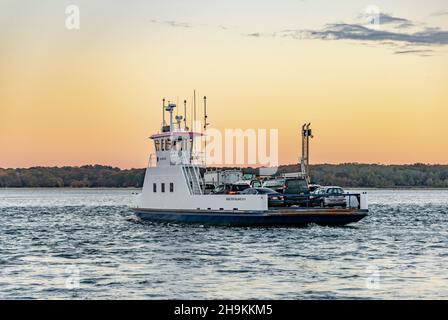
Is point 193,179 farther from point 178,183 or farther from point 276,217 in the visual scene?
point 276,217

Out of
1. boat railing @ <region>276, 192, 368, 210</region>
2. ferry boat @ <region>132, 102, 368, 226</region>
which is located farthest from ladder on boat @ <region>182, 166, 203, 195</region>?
boat railing @ <region>276, 192, 368, 210</region>

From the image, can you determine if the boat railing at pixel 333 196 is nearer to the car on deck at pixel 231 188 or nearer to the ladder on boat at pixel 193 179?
the car on deck at pixel 231 188

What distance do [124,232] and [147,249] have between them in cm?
1235

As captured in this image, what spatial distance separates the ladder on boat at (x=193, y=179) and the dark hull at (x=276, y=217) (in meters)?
1.65

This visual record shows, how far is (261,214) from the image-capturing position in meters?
46.8

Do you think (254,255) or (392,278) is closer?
(392,278)

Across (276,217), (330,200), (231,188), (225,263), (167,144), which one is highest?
(167,144)

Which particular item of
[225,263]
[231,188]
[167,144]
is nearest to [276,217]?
[231,188]

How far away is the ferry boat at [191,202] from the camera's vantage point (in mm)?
47125

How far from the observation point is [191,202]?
49.8 metres

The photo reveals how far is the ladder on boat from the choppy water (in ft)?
7.72

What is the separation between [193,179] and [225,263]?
17165 millimetres
